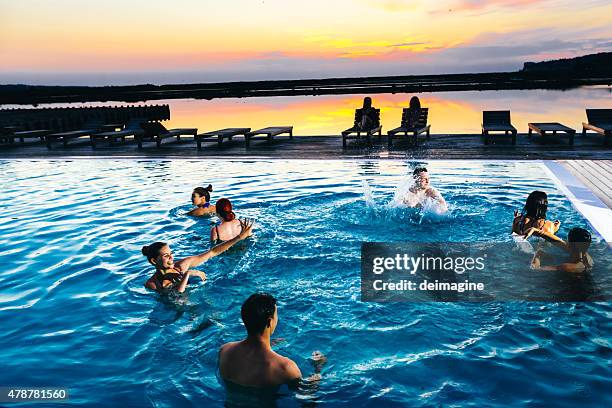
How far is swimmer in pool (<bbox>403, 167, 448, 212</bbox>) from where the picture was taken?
885cm

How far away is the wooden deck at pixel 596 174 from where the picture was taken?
380 inches

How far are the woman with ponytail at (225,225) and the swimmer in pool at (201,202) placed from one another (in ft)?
5.75

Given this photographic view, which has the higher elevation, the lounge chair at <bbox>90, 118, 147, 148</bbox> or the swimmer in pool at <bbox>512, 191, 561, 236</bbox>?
the lounge chair at <bbox>90, 118, 147, 148</bbox>

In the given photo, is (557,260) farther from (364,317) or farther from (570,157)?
(570,157)

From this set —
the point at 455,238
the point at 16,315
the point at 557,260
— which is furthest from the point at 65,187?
the point at 557,260

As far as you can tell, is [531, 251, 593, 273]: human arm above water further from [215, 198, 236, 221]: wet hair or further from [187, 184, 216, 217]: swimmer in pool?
[187, 184, 216, 217]: swimmer in pool

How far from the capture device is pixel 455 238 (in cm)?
788

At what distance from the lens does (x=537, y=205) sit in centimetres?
638

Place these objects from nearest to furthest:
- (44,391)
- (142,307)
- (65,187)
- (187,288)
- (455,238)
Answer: (44,391), (142,307), (187,288), (455,238), (65,187)

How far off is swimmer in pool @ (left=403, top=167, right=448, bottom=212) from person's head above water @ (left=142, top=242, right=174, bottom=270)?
5.11 metres

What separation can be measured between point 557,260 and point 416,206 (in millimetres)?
3225

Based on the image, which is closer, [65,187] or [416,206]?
[416,206]

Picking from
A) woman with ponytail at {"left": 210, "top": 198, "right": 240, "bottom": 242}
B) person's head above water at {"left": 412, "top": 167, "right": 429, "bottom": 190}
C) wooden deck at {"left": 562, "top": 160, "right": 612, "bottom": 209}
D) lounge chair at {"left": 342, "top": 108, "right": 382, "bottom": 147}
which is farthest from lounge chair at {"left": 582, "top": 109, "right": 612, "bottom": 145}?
woman with ponytail at {"left": 210, "top": 198, "right": 240, "bottom": 242}

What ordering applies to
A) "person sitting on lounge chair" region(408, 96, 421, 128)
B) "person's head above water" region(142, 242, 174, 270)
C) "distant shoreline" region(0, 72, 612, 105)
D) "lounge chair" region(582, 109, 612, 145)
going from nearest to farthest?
"person's head above water" region(142, 242, 174, 270)
"lounge chair" region(582, 109, 612, 145)
"person sitting on lounge chair" region(408, 96, 421, 128)
"distant shoreline" region(0, 72, 612, 105)
